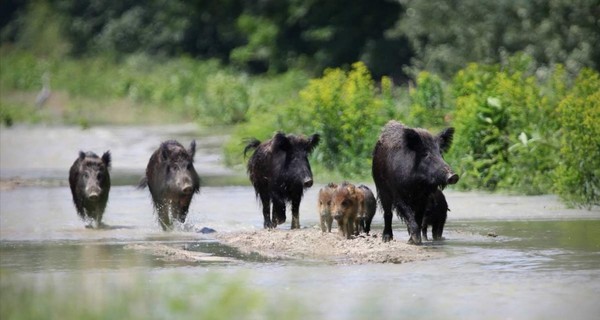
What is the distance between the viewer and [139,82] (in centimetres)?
6625

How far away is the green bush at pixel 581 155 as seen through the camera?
21.3 meters

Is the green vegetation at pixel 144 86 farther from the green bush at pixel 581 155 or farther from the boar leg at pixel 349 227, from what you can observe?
the boar leg at pixel 349 227

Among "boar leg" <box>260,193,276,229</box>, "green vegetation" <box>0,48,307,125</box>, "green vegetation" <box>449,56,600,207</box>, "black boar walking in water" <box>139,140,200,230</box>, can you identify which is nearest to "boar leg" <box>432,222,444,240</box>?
"boar leg" <box>260,193,276,229</box>

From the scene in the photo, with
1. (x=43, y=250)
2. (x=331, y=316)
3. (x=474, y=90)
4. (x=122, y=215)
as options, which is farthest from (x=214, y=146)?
(x=331, y=316)

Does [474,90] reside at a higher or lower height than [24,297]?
higher

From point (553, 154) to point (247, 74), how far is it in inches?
1912

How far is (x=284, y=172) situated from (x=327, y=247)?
8.63ft

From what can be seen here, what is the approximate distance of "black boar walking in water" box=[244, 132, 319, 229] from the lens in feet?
63.0

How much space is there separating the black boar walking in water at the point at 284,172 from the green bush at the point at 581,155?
414 cm

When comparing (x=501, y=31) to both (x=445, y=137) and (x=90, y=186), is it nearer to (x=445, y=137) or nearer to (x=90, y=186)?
(x=90, y=186)

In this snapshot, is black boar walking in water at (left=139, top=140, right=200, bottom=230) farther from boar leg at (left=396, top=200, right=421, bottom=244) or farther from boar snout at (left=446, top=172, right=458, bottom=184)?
boar snout at (left=446, top=172, right=458, bottom=184)

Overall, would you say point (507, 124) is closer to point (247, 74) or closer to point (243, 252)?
point (243, 252)

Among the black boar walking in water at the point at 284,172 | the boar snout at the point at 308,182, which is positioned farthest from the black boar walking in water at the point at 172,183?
the boar snout at the point at 308,182

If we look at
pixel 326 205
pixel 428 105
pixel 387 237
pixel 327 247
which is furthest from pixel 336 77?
pixel 327 247
